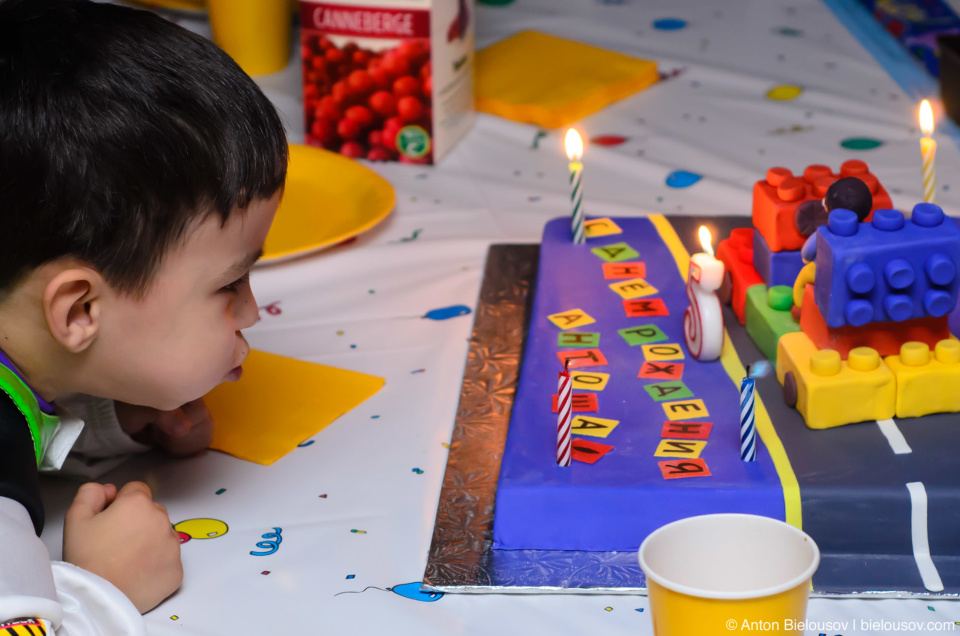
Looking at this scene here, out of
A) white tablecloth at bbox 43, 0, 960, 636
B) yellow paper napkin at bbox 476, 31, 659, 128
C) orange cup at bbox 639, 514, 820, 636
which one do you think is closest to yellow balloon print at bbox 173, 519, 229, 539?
white tablecloth at bbox 43, 0, 960, 636

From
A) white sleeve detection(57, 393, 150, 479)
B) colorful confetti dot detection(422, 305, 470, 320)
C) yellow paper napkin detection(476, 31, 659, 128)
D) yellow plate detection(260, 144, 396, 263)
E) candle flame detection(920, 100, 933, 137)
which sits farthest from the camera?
yellow paper napkin detection(476, 31, 659, 128)

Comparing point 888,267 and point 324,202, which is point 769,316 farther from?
point 324,202

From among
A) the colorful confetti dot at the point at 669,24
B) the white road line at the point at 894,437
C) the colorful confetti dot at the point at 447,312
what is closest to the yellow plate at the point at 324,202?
the colorful confetti dot at the point at 447,312

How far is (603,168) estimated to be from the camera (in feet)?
4.91

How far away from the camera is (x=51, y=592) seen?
2.08ft

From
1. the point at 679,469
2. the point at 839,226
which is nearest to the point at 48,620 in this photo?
the point at 679,469

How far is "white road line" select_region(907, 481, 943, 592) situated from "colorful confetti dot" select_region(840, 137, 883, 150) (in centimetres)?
87

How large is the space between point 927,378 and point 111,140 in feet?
2.06

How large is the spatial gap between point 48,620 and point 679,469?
1.45 ft

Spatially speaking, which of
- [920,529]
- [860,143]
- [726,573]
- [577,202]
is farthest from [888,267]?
[860,143]

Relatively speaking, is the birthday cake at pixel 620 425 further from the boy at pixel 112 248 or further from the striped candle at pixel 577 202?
the boy at pixel 112 248

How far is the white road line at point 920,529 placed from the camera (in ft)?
2.35

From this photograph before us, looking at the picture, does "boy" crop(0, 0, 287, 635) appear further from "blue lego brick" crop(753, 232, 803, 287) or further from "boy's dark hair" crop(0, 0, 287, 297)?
"blue lego brick" crop(753, 232, 803, 287)

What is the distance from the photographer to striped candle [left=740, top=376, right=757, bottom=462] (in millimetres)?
743
